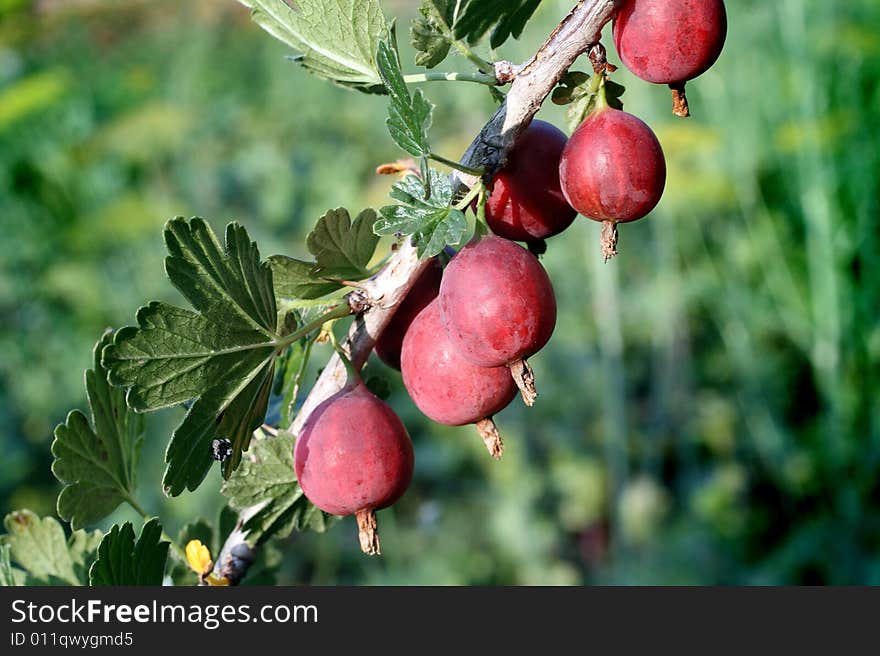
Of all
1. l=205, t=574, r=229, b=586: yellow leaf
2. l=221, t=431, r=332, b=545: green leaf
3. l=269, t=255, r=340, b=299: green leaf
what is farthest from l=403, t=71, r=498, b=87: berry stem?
l=205, t=574, r=229, b=586: yellow leaf

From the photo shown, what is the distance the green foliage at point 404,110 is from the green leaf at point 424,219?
0.03m

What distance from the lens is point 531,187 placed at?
50 centimetres

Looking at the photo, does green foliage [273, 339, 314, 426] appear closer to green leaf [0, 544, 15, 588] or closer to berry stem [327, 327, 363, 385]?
berry stem [327, 327, 363, 385]

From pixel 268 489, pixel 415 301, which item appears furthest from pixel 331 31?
pixel 268 489

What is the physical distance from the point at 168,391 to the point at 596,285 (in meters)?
2.24

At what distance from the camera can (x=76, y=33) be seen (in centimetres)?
516

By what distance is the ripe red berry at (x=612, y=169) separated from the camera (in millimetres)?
459

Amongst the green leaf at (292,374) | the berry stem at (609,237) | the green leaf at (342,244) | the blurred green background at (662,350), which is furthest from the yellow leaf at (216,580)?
the blurred green background at (662,350)

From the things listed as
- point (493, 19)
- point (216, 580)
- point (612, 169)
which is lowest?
point (216, 580)

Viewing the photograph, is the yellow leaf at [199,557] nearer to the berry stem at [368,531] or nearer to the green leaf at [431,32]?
the berry stem at [368,531]

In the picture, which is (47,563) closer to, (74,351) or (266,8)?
(266,8)

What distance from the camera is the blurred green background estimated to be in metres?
2.37

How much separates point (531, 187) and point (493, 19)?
0.11m

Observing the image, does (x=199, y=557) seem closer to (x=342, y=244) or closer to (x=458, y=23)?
(x=342, y=244)
